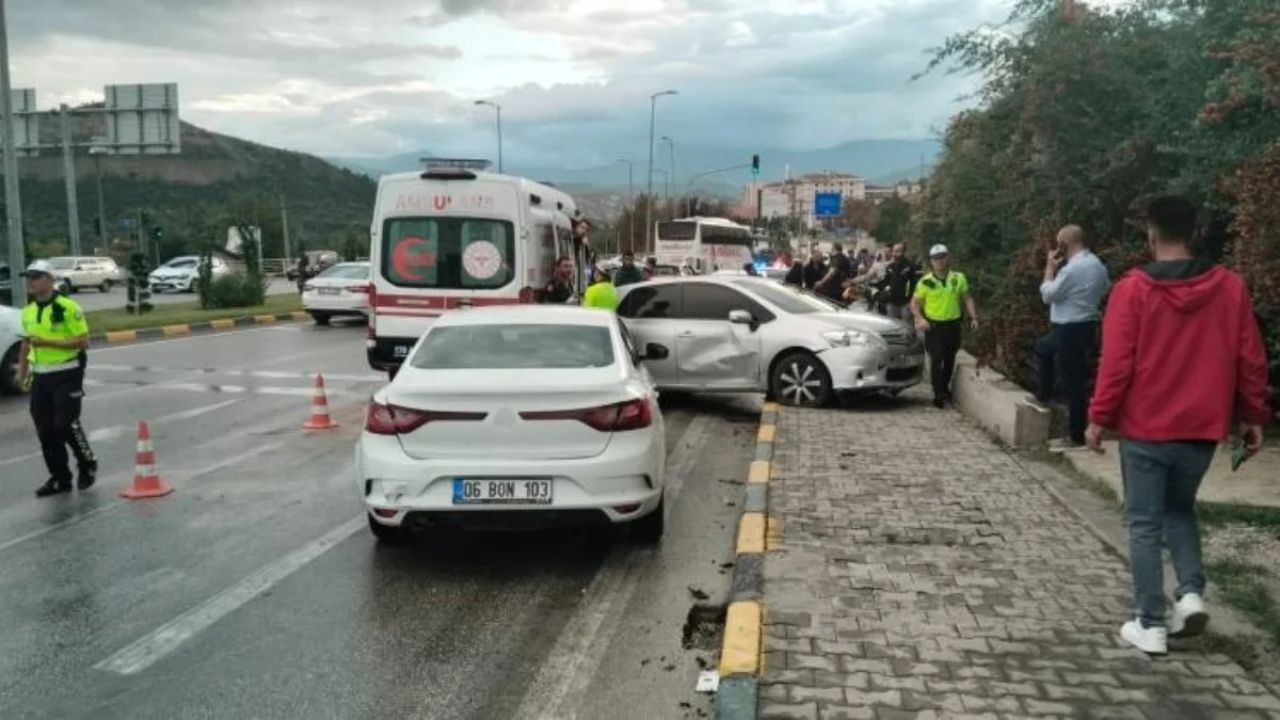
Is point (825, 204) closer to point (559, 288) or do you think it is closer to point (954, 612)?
point (559, 288)

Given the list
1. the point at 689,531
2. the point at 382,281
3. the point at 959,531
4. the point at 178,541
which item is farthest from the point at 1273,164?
the point at 382,281

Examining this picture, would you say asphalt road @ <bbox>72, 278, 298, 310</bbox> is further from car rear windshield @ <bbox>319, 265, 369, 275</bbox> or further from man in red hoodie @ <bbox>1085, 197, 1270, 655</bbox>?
man in red hoodie @ <bbox>1085, 197, 1270, 655</bbox>

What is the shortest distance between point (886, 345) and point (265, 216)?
82.1 m

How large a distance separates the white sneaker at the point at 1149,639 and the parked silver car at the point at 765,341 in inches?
270

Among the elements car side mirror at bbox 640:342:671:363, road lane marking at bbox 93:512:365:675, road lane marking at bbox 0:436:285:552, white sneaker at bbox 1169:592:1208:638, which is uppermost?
car side mirror at bbox 640:342:671:363

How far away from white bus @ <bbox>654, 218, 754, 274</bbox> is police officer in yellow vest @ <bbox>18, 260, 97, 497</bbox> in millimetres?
36717

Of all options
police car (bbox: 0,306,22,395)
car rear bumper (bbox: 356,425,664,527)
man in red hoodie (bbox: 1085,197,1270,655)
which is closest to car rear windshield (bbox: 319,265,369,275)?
police car (bbox: 0,306,22,395)

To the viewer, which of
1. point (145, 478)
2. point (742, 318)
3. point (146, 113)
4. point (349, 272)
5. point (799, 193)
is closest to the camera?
point (145, 478)

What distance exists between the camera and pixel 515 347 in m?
6.71

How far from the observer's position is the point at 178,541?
675 cm

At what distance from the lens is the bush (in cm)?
2930

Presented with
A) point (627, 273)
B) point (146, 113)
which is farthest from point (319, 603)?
point (146, 113)

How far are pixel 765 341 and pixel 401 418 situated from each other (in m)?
6.42

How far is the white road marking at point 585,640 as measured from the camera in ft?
14.3
